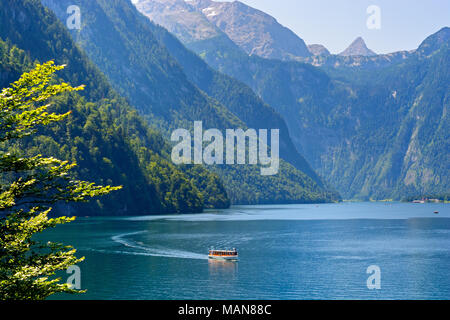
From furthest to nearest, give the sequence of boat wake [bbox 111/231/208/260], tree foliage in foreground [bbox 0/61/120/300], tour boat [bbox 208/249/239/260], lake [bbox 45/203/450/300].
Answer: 1. boat wake [bbox 111/231/208/260]
2. tour boat [bbox 208/249/239/260]
3. lake [bbox 45/203/450/300]
4. tree foliage in foreground [bbox 0/61/120/300]

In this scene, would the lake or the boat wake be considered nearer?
the lake

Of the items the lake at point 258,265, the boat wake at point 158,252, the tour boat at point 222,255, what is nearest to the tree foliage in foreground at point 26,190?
the lake at point 258,265

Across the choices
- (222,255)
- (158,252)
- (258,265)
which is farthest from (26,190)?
(158,252)

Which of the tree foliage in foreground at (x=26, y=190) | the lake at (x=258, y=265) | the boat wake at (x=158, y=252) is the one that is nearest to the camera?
the tree foliage in foreground at (x=26, y=190)

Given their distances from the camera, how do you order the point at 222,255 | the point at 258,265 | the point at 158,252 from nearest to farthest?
the point at 258,265, the point at 222,255, the point at 158,252

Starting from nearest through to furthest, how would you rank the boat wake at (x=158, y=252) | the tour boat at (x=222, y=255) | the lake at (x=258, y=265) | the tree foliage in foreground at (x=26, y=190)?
the tree foliage in foreground at (x=26, y=190), the lake at (x=258, y=265), the tour boat at (x=222, y=255), the boat wake at (x=158, y=252)

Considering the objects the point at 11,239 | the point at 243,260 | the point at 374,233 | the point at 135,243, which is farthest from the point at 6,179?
the point at 11,239

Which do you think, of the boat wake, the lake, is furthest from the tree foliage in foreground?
the boat wake

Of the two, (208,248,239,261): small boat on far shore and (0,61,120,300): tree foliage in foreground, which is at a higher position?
(0,61,120,300): tree foliage in foreground

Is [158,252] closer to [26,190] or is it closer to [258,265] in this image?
[258,265]

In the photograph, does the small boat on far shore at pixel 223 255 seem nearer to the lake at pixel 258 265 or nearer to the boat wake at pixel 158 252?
the lake at pixel 258 265

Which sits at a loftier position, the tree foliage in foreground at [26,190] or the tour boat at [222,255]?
the tree foliage in foreground at [26,190]

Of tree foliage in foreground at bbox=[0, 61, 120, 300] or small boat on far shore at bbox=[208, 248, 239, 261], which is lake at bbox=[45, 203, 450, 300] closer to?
small boat on far shore at bbox=[208, 248, 239, 261]
